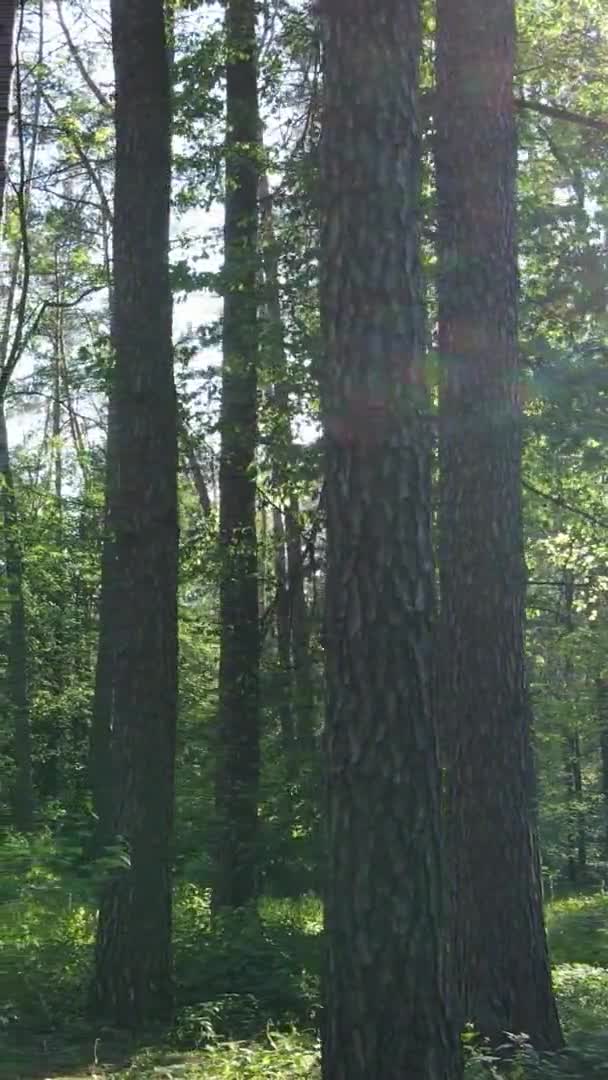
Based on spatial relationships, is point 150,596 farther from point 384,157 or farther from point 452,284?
point 384,157

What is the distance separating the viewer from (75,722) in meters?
22.8

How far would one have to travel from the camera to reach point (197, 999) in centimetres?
A: 798

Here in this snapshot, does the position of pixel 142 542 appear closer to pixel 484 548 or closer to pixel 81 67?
pixel 484 548

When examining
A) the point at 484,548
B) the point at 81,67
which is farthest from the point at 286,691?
the point at 81,67

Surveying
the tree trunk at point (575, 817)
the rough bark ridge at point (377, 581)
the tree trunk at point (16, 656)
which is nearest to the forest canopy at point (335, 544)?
the rough bark ridge at point (377, 581)

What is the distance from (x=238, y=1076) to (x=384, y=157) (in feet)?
15.0

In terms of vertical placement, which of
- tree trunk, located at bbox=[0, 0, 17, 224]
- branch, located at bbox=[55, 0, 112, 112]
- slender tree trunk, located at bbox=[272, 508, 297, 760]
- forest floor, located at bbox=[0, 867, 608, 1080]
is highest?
branch, located at bbox=[55, 0, 112, 112]

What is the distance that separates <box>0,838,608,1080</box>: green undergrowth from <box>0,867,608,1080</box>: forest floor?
0.01 m

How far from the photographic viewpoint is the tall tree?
7344mm

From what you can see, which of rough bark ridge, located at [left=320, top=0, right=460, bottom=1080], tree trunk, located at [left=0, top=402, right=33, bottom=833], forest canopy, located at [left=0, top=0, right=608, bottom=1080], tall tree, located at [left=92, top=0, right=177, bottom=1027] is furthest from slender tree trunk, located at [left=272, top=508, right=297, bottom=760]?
rough bark ridge, located at [left=320, top=0, right=460, bottom=1080]

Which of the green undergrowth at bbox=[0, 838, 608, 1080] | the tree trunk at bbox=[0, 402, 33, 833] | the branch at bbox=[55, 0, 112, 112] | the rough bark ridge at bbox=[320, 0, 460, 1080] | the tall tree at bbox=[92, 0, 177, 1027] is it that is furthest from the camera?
the tree trunk at bbox=[0, 402, 33, 833]

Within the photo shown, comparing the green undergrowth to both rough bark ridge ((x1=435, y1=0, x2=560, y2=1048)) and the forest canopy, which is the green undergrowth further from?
rough bark ridge ((x1=435, y1=0, x2=560, y2=1048))

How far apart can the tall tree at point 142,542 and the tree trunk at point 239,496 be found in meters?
2.63

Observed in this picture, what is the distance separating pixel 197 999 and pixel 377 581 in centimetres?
474
